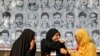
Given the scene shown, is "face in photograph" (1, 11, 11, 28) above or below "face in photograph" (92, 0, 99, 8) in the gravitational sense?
below

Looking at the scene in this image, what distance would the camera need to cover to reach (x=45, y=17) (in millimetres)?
7887

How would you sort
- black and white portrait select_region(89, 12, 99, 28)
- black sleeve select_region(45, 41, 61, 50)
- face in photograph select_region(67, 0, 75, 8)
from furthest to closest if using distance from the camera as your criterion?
1. face in photograph select_region(67, 0, 75, 8)
2. black and white portrait select_region(89, 12, 99, 28)
3. black sleeve select_region(45, 41, 61, 50)

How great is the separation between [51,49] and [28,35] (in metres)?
0.41

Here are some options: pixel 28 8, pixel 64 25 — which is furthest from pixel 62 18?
pixel 28 8

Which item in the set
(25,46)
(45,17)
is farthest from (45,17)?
(25,46)

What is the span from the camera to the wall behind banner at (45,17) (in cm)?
779

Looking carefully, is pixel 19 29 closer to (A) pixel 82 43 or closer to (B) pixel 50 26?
(B) pixel 50 26

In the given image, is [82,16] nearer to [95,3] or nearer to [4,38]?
[95,3]

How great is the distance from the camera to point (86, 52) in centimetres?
557

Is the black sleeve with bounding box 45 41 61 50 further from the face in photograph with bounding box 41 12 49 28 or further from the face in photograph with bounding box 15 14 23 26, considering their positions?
the face in photograph with bounding box 15 14 23 26

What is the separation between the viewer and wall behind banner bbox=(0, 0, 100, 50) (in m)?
7.79

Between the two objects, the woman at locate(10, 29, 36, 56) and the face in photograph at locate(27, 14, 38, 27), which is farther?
the face in photograph at locate(27, 14, 38, 27)

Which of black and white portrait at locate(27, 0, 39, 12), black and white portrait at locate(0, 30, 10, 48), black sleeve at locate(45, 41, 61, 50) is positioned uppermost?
black and white portrait at locate(27, 0, 39, 12)

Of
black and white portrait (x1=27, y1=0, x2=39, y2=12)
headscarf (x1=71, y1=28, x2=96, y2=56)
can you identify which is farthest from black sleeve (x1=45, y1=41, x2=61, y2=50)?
black and white portrait (x1=27, y1=0, x2=39, y2=12)
